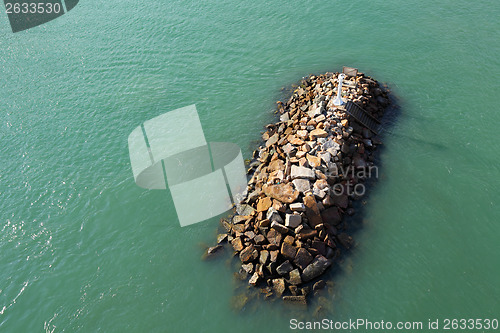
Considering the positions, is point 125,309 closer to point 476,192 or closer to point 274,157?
point 274,157

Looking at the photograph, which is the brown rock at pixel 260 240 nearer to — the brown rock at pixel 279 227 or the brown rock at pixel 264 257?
the brown rock at pixel 264 257

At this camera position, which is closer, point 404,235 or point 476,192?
point 404,235

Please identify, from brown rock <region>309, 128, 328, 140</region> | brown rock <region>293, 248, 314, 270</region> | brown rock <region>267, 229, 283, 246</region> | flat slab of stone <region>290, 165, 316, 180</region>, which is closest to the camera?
brown rock <region>293, 248, 314, 270</region>

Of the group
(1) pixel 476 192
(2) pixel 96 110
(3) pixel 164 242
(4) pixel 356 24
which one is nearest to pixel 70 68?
(2) pixel 96 110

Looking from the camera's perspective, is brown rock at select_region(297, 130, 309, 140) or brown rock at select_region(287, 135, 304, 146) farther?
brown rock at select_region(297, 130, 309, 140)

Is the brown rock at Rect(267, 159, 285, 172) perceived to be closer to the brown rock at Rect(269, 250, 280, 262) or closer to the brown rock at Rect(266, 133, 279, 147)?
the brown rock at Rect(266, 133, 279, 147)

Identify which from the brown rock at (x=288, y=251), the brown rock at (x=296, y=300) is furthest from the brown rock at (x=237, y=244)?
the brown rock at (x=296, y=300)

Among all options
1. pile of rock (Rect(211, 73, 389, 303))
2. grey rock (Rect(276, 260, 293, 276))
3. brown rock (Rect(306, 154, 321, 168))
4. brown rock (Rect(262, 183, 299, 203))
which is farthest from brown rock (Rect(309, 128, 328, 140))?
grey rock (Rect(276, 260, 293, 276))
